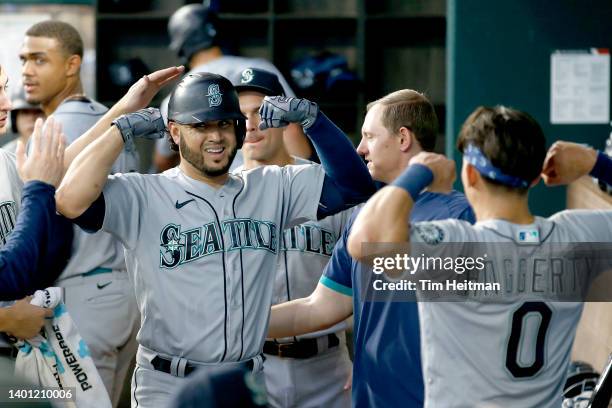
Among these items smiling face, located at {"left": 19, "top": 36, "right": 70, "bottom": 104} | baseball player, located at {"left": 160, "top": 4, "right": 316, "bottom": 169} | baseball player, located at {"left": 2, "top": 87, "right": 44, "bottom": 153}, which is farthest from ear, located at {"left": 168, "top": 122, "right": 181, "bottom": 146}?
baseball player, located at {"left": 2, "top": 87, "right": 44, "bottom": 153}

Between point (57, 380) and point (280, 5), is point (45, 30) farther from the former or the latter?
point (280, 5)

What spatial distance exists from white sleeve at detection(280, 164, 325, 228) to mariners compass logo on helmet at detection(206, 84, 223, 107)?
1.18 feet

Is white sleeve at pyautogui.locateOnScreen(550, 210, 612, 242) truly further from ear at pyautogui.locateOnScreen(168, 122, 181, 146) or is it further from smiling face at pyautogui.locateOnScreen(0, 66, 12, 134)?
smiling face at pyautogui.locateOnScreen(0, 66, 12, 134)

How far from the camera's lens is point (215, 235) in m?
3.59

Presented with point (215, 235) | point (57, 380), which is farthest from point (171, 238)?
point (57, 380)

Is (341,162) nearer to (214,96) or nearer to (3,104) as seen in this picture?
(214,96)

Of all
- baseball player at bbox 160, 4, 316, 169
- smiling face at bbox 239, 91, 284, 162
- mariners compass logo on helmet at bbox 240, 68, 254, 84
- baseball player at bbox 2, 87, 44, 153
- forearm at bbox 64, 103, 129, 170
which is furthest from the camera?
baseball player at bbox 2, 87, 44, 153

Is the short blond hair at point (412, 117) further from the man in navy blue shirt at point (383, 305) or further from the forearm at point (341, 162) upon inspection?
the forearm at point (341, 162)

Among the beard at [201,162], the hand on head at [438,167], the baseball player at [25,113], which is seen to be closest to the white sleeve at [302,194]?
the beard at [201,162]

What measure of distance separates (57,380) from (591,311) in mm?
2481

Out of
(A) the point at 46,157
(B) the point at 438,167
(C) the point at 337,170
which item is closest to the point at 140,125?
(A) the point at 46,157

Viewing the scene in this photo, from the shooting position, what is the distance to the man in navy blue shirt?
351 centimetres

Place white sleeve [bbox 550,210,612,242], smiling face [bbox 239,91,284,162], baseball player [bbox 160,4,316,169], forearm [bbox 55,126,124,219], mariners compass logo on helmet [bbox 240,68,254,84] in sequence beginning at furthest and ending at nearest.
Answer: baseball player [bbox 160,4,316,169] < mariners compass logo on helmet [bbox 240,68,254,84] < smiling face [bbox 239,91,284,162] < forearm [bbox 55,126,124,219] < white sleeve [bbox 550,210,612,242]

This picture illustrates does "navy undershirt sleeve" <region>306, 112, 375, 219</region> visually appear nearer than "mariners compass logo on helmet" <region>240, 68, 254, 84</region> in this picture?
Yes
